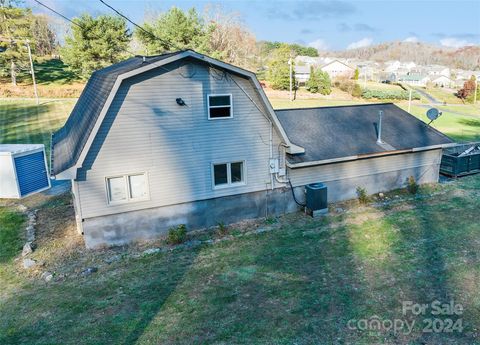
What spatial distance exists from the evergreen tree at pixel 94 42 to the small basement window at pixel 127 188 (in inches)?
1548

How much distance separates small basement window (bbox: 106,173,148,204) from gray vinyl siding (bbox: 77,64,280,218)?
21 cm

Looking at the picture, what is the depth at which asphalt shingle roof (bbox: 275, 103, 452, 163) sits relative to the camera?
615 inches

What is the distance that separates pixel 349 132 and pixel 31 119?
3157cm

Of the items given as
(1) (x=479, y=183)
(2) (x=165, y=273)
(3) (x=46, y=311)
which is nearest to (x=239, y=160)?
(2) (x=165, y=273)

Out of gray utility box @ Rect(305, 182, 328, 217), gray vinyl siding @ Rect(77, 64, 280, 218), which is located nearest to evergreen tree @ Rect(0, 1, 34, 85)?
gray vinyl siding @ Rect(77, 64, 280, 218)

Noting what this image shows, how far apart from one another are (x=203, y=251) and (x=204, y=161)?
3313 millimetres

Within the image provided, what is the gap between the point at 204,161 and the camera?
1314 cm

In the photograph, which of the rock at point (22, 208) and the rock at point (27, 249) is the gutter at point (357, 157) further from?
the rock at point (22, 208)

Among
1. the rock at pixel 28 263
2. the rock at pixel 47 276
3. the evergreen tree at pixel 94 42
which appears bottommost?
the rock at pixel 47 276

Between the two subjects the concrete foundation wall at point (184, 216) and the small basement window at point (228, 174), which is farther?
the small basement window at point (228, 174)

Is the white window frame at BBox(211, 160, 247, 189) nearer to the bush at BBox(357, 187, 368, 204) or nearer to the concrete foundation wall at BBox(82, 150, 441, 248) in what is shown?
the concrete foundation wall at BBox(82, 150, 441, 248)

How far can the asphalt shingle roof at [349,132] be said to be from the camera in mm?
15616

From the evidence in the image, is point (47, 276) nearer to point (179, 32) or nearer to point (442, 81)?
point (179, 32)

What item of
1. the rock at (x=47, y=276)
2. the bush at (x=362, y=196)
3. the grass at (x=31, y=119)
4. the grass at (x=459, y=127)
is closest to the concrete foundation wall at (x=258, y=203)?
the bush at (x=362, y=196)
